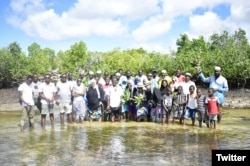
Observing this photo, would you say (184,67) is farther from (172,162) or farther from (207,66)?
(172,162)

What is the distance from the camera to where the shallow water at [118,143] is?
8.59 m

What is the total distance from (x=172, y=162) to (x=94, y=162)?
1.54 m

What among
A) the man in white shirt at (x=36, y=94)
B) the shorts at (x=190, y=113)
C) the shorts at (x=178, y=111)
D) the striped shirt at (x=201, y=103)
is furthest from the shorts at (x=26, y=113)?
the striped shirt at (x=201, y=103)

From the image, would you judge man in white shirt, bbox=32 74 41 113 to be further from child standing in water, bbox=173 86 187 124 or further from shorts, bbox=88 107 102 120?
child standing in water, bbox=173 86 187 124

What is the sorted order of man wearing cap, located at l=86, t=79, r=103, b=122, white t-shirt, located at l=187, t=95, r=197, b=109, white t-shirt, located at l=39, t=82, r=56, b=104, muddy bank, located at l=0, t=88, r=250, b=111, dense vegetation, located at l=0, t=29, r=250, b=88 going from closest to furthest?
white t-shirt, located at l=39, t=82, r=56, b=104, white t-shirt, located at l=187, t=95, r=197, b=109, man wearing cap, located at l=86, t=79, r=103, b=122, muddy bank, located at l=0, t=88, r=250, b=111, dense vegetation, located at l=0, t=29, r=250, b=88

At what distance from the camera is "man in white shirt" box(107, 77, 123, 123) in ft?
48.2

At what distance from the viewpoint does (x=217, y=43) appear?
3597 cm

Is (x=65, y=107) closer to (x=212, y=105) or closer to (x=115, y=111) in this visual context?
(x=115, y=111)

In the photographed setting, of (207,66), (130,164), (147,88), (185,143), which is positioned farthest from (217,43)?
(130,164)

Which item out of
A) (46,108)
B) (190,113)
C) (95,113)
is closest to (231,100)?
(190,113)

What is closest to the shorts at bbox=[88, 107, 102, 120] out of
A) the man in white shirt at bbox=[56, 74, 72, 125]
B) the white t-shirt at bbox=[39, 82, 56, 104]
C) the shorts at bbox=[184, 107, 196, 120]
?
the man in white shirt at bbox=[56, 74, 72, 125]

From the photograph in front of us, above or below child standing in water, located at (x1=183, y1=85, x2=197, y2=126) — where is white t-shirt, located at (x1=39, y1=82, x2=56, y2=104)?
above

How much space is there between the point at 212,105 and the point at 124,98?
3384mm

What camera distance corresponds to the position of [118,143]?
10500mm
